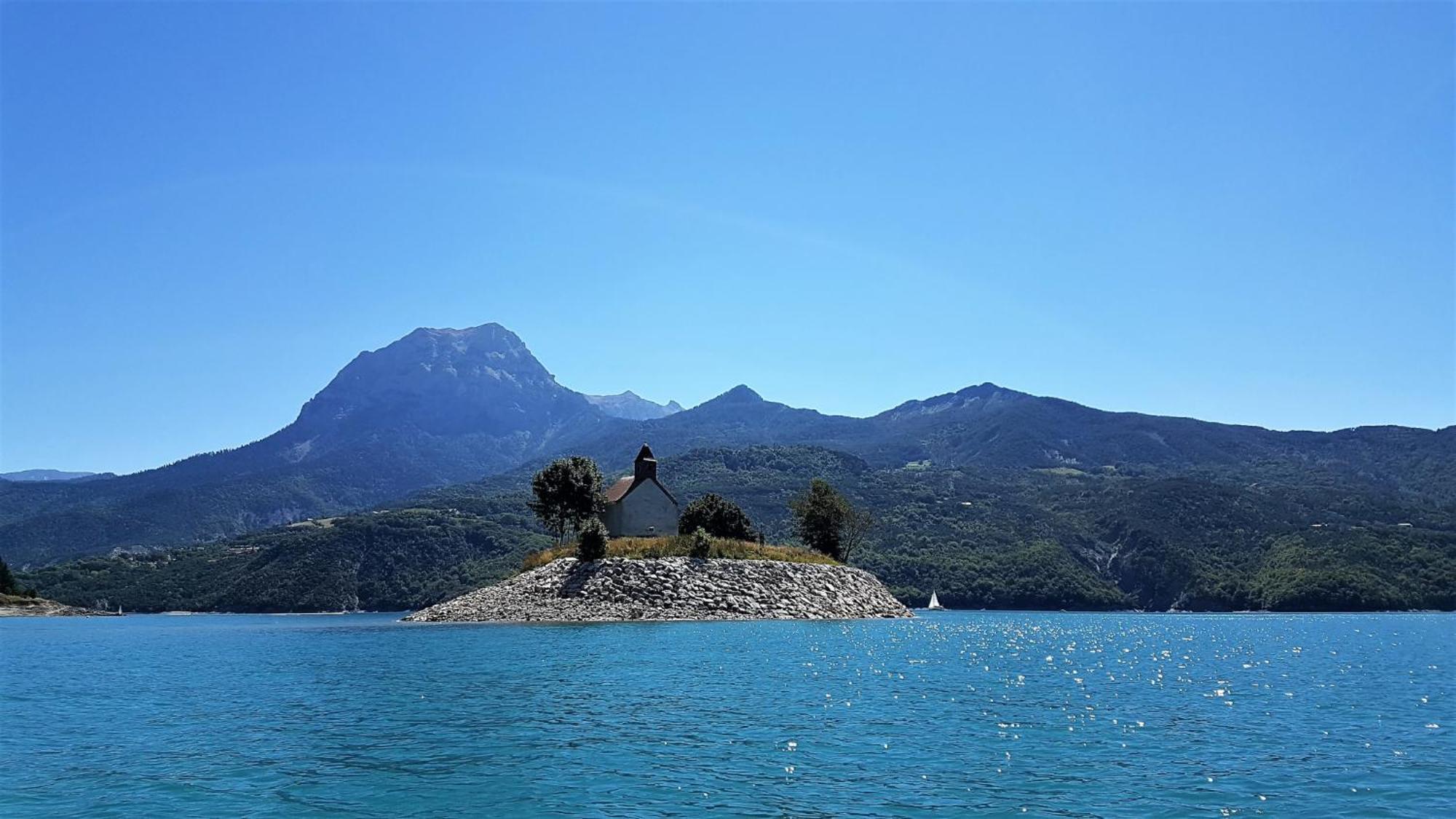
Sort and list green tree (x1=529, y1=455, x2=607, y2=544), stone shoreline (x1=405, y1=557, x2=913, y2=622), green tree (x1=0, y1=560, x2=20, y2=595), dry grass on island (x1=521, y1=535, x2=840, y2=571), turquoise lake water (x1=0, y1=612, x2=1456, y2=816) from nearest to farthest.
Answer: turquoise lake water (x1=0, y1=612, x2=1456, y2=816)
stone shoreline (x1=405, y1=557, x2=913, y2=622)
dry grass on island (x1=521, y1=535, x2=840, y2=571)
green tree (x1=529, y1=455, x2=607, y2=544)
green tree (x1=0, y1=560, x2=20, y2=595)

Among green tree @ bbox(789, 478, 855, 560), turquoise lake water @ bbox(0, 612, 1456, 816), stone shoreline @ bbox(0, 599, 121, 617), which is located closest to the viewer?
turquoise lake water @ bbox(0, 612, 1456, 816)

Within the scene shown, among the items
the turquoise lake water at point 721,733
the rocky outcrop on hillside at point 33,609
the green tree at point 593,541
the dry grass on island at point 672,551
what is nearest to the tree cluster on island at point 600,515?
the green tree at point 593,541

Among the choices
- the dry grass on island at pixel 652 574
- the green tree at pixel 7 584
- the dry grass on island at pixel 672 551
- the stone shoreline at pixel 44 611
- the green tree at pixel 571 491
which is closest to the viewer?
the dry grass on island at pixel 652 574

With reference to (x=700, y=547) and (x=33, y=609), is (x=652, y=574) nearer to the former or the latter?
(x=700, y=547)

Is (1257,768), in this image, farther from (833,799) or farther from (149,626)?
(149,626)

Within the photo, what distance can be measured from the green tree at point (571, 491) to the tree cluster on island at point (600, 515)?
0.23 ft

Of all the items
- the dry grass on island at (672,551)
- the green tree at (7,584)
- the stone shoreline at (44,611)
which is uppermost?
the dry grass on island at (672,551)

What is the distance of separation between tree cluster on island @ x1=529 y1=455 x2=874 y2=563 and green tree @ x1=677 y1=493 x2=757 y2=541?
7cm

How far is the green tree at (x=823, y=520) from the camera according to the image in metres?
106

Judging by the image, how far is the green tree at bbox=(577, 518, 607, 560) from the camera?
79250mm

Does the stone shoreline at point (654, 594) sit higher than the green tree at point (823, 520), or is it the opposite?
the green tree at point (823, 520)

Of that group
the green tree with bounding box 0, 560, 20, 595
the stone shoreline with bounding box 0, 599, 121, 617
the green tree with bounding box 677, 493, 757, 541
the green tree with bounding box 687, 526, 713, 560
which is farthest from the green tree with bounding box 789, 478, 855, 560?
the green tree with bounding box 0, 560, 20, 595

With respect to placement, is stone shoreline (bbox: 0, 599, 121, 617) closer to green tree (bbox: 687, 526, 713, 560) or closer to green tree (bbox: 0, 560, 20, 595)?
green tree (bbox: 0, 560, 20, 595)

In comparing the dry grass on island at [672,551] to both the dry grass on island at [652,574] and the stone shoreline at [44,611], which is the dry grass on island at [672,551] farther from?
the stone shoreline at [44,611]
